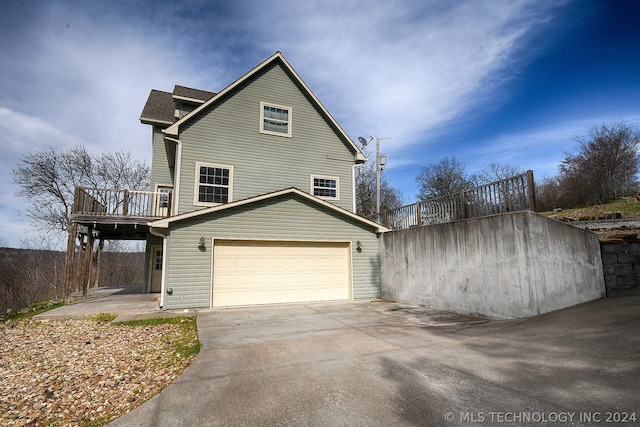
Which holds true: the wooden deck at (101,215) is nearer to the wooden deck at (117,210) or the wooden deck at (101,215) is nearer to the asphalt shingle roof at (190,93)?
the wooden deck at (117,210)

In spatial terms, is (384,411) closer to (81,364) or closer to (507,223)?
(81,364)

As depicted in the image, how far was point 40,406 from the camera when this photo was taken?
323 cm

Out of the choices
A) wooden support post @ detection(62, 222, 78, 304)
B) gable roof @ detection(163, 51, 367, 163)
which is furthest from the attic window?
wooden support post @ detection(62, 222, 78, 304)

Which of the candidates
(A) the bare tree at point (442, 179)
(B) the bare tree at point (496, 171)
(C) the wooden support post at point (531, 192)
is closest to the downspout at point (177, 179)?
(C) the wooden support post at point (531, 192)

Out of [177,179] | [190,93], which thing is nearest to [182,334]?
[177,179]

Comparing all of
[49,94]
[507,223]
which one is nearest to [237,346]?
[507,223]

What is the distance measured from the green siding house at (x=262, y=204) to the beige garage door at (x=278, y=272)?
35mm

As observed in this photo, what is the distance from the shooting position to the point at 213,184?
11.1m

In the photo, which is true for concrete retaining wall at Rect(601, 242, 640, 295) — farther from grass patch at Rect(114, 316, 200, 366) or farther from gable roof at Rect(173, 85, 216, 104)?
gable roof at Rect(173, 85, 216, 104)

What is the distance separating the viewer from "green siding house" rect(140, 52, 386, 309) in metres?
9.51

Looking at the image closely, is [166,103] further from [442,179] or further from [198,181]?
[442,179]

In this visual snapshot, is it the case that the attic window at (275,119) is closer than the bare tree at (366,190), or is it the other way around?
the attic window at (275,119)

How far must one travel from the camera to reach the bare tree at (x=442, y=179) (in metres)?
29.2

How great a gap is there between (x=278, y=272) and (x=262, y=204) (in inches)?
99.5
